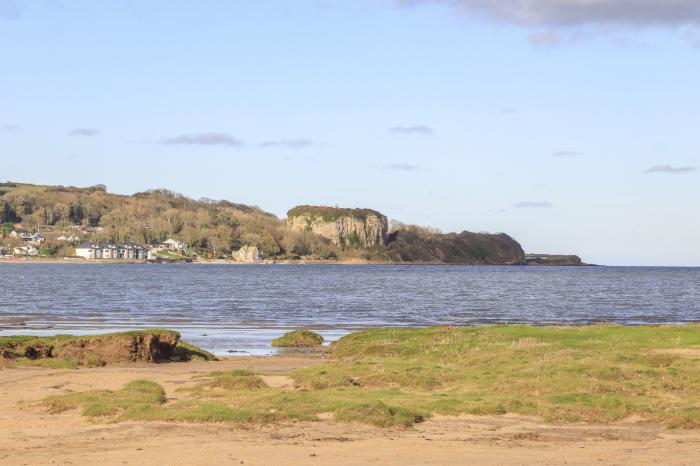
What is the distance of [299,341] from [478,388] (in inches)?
927

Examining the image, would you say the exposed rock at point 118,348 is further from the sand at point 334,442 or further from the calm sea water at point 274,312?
the sand at point 334,442

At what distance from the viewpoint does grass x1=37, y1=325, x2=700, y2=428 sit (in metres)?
24.5

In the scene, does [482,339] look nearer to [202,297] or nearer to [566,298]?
[202,297]

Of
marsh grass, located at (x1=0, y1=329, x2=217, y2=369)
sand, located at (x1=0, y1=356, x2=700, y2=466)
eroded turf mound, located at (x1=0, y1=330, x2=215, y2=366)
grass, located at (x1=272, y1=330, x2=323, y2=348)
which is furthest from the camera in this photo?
grass, located at (x1=272, y1=330, x2=323, y2=348)

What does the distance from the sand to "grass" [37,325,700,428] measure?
0.71 meters

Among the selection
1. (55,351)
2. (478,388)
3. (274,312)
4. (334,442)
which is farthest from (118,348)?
(274,312)

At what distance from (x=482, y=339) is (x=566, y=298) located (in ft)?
268

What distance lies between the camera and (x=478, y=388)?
1140 inches

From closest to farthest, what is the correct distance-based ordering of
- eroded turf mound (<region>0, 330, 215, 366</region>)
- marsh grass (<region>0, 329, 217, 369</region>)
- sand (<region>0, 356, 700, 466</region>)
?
sand (<region>0, 356, 700, 466</region>) → marsh grass (<region>0, 329, 217, 369</region>) → eroded turf mound (<region>0, 330, 215, 366</region>)

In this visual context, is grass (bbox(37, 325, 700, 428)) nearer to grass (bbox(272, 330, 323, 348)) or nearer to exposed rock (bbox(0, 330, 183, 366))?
exposed rock (bbox(0, 330, 183, 366))

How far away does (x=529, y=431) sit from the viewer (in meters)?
23.2

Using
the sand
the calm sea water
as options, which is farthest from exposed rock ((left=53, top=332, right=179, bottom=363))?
the sand

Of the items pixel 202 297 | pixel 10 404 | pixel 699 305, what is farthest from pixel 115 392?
pixel 699 305

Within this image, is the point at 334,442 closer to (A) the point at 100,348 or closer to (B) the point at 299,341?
(A) the point at 100,348
